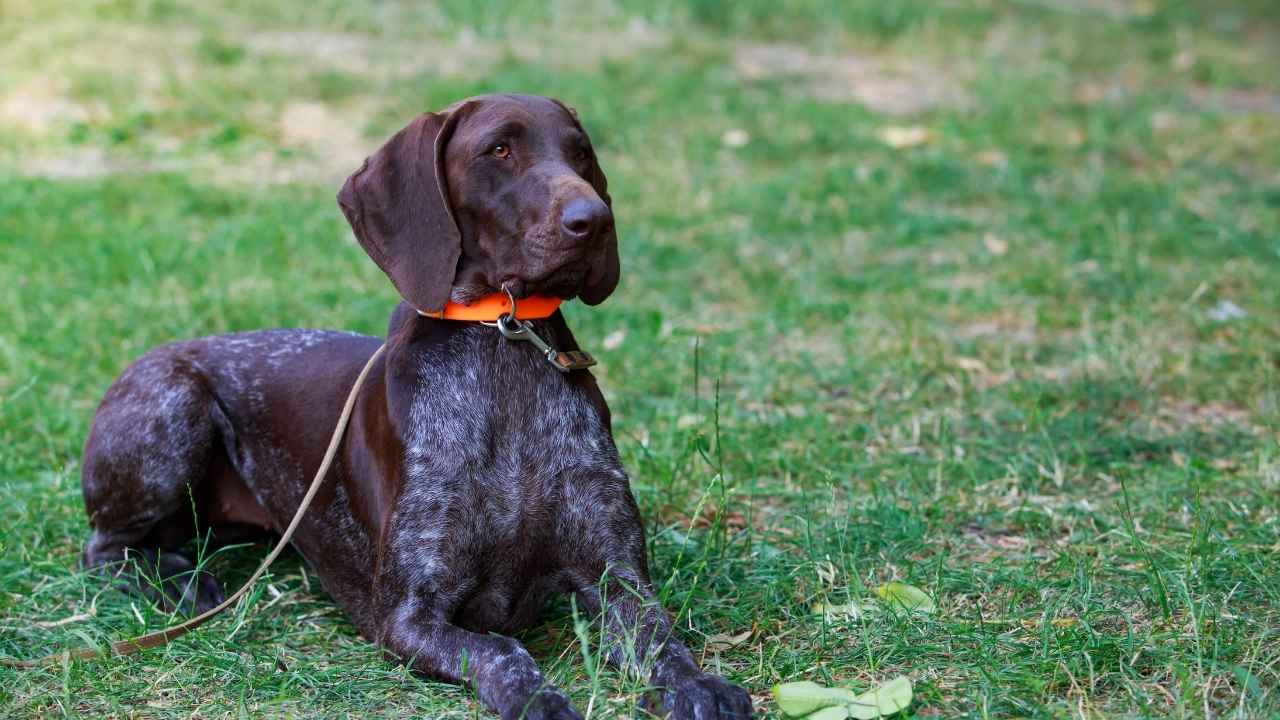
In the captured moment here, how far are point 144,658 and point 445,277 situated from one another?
123 centimetres

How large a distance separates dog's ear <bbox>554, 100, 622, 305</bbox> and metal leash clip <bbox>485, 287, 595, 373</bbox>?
15cm

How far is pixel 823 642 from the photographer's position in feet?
11.6

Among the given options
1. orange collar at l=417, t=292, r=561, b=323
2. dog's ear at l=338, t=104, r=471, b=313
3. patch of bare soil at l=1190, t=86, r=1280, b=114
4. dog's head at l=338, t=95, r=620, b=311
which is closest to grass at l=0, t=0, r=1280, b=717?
patch of bare soil at l=1190, t=86, r=1280, b=114

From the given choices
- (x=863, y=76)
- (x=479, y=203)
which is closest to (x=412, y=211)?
(x=479, y=203)

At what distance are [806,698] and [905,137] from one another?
6816 mm

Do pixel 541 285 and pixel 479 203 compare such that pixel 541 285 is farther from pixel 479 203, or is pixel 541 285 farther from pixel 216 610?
pixel 216 610

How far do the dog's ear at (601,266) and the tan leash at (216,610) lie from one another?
623 mm

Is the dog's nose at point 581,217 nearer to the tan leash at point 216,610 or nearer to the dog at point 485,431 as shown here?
the dog at point 485,431

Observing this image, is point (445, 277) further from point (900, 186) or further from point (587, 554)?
point (900, 186)

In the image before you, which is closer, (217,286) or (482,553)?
(482,553)

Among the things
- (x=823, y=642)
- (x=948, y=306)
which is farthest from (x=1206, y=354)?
(x=823, y=642)

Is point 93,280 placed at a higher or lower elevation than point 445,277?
lower

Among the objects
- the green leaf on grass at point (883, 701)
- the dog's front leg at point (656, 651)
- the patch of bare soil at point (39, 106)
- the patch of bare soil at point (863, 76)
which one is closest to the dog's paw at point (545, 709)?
the dog's front leg at point (656, 651)

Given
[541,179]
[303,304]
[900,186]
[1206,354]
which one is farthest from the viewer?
[900,186]
